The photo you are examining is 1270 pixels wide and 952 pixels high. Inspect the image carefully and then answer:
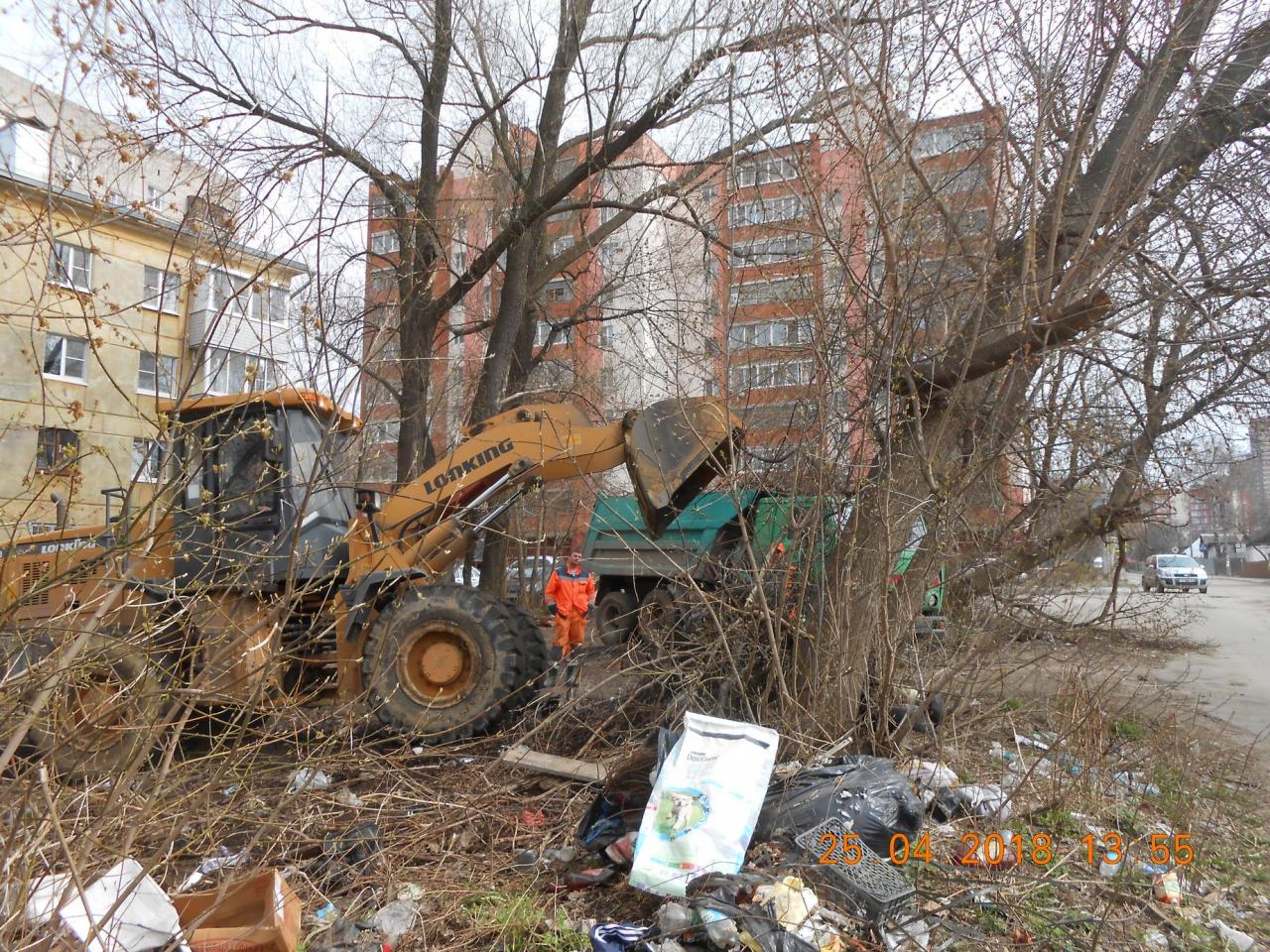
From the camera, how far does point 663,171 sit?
42.5ft

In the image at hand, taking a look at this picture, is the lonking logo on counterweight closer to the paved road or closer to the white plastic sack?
the white plastic sack

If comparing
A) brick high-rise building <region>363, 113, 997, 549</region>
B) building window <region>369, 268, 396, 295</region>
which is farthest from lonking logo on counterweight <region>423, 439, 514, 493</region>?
building window <region>369, 268, 396, 295</region>

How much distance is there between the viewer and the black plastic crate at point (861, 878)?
3572mm

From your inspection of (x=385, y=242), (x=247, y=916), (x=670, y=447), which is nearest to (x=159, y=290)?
(x=247, y=916)

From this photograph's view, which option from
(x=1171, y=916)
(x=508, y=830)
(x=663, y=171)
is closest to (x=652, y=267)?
(x=663, y=171)

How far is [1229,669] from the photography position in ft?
36.9

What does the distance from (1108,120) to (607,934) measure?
6476mm

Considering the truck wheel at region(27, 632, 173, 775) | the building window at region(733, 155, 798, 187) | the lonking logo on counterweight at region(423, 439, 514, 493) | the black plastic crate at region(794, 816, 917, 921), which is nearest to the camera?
the truck wheel at region(27, 632, 173, 775)

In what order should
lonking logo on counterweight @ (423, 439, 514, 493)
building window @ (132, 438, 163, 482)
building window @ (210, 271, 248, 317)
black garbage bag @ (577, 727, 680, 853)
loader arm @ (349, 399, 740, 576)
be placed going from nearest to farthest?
building window @ (210, 271, 248, 317)
building window @ (132, 438, 163, 482)
black garbage bag @ (577, 727, 680, 853)
loader arm @ (349, 399, 740, 576)
lonking logo on counterweight @ (423, 439, 514, 493)

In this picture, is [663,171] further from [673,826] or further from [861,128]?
[673,826]

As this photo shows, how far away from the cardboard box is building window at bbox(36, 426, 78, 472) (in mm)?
1570

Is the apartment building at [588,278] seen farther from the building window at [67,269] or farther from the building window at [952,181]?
the building window at [67,269]

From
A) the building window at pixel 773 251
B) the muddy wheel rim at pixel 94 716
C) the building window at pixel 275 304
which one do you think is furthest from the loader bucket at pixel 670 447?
the muddy wheel rim at pixel 94 716
